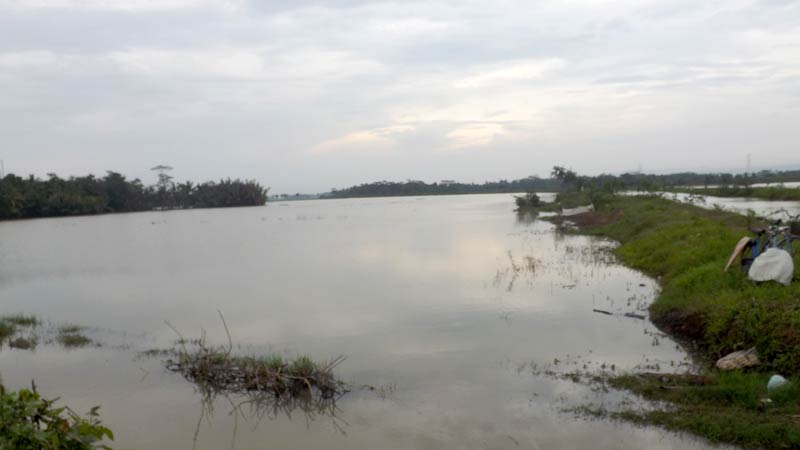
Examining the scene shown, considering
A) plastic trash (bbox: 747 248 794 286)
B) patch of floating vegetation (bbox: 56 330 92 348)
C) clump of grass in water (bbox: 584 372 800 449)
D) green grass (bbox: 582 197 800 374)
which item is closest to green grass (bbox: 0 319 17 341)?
patch of floating vegetation (bbox: 56 330 92 348)

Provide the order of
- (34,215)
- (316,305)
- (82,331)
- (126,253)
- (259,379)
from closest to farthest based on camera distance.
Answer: (259,379) → (82,331) → (316,305) → (126,253) → (34,215)

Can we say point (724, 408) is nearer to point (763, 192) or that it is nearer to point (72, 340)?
point (72, 340)

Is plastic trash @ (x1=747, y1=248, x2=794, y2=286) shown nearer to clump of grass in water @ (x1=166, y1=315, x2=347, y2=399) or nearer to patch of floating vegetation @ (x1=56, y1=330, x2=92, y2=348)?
clump of grass in water @ (x1=166, y1=315, x2=347, y2=399)

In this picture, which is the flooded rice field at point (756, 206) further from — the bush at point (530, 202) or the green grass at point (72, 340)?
the green grass at point (72, 340)

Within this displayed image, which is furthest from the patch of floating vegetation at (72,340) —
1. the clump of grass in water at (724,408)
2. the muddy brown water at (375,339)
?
the clump of grass in water at (724,408)

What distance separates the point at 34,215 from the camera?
51.3m

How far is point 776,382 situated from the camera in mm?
5012

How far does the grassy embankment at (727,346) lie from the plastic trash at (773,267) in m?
0.11

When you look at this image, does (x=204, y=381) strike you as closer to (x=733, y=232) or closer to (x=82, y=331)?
(x=82, y=331)

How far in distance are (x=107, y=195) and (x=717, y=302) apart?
2528 inches

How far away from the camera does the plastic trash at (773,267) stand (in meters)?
6.70

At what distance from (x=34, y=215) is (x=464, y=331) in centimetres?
5519

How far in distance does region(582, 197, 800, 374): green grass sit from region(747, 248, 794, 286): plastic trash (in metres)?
0.10

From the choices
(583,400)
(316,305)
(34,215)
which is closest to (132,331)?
(316,305)
